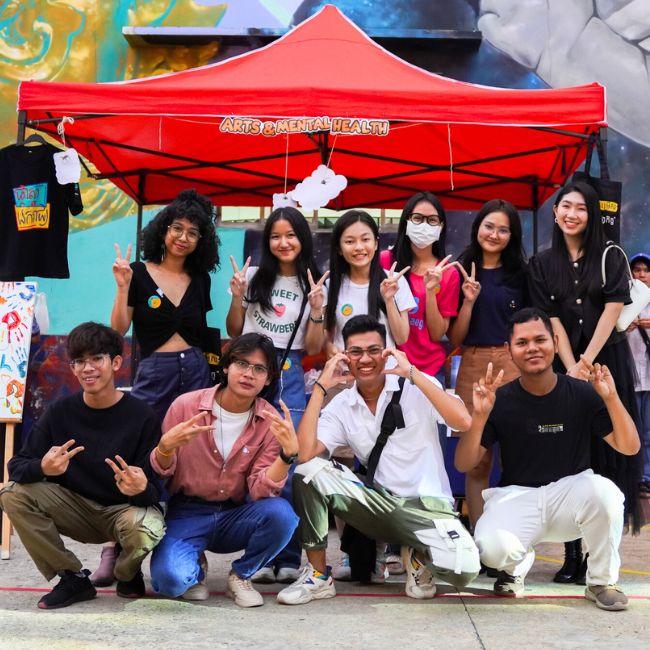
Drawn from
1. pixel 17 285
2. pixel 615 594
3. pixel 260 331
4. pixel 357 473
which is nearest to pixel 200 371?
pixel 260 331

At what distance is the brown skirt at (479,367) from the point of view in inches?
164

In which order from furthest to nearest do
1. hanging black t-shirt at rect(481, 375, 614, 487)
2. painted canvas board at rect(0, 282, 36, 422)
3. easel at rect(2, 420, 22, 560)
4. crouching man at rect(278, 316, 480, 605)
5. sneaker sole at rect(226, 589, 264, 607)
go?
painted canvas board at rect(0, 282, 36, 422)
easel at rect(2, 420, 22, 560)
hanging black t-shirt at rect(481, 375, 614, 487)
crouching man at rect(278, 316, 480, 605)
sneaker sole at rect(226, 589, 264, 607)

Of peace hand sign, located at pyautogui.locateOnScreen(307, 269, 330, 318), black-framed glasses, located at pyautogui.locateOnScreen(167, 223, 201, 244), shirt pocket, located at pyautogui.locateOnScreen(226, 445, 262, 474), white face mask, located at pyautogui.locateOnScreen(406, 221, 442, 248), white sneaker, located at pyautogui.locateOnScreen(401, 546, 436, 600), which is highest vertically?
white face mask, located at pyautogui.locateOnScreen(406, 221, 442, 248)

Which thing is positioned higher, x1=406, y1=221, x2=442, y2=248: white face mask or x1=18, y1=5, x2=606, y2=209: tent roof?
x1=18, y1=5, x2=606, y2=209: tent roof

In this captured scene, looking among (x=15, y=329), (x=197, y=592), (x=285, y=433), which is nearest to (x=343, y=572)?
(x=197, y=592)

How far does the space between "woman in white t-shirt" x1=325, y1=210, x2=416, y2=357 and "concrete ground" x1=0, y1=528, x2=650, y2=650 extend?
127cm

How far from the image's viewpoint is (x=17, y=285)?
4.72m

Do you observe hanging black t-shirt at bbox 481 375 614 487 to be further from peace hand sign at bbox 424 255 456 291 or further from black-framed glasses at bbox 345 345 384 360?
peace hand sign at bbox 424 255 456 291

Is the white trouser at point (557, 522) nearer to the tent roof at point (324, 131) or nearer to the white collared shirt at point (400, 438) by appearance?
the white collared shirt at point (400, 438)

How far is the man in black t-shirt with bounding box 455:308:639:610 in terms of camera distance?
3.27 metres

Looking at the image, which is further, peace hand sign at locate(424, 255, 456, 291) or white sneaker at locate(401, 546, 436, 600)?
peace hand sign at locate(424, 255, 456, 291)

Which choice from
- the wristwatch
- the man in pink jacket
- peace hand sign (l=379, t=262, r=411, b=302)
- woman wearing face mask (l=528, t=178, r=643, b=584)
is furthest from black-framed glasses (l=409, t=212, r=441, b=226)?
the wristwatch

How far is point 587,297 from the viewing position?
13.0 feet

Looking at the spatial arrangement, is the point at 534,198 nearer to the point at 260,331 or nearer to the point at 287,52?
the point at 287,52
